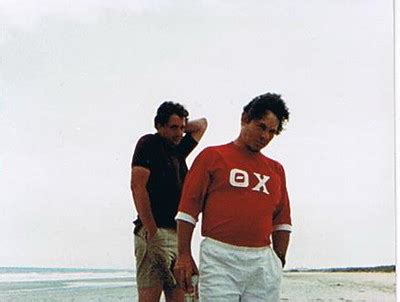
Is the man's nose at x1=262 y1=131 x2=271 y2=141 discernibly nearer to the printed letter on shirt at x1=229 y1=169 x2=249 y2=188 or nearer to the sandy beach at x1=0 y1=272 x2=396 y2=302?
the printed letter on shirt at x1=229 y1=169 x2=249 y2=188

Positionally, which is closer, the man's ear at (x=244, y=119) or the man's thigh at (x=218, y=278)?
the man's thigh at (x=218, y=278)

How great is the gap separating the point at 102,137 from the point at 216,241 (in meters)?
0.31

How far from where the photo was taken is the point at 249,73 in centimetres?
151

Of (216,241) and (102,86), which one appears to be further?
(102,86)

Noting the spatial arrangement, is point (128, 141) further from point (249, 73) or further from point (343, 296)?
point (343, 296)

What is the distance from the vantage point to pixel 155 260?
4.83 ft

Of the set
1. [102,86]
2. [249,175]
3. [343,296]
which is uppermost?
[102,86]

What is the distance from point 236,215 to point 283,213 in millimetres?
144

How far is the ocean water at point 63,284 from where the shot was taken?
1431 millimetres

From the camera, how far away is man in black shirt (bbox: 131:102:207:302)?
146 centimetres

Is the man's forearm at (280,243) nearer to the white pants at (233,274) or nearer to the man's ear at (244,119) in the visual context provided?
the white pants at (233,274)

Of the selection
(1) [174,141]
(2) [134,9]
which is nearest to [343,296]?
(1) [174,141]

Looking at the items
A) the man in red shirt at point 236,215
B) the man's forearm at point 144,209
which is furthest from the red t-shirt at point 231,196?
the man's forearm at point 144,209

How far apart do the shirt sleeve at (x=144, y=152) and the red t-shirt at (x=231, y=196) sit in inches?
4.4
